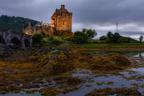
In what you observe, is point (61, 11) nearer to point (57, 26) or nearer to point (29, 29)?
point (57, 26)

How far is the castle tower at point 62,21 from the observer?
173875 mm

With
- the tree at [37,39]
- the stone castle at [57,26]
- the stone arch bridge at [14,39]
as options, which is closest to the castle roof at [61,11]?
the stone castle at [57,26]

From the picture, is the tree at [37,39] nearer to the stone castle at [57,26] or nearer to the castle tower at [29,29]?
the stone castle at [57,26]

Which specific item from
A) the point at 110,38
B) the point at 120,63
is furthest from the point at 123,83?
the point at 110,38

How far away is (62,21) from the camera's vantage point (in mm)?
174500

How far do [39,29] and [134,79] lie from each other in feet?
424

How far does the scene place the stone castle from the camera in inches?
6604

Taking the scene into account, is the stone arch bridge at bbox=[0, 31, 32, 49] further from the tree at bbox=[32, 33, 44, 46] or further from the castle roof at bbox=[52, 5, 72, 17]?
the castle roof at bbox=[52, 5, 72, 17]

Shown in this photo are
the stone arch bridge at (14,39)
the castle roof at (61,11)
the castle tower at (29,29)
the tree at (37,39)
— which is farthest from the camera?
the castle roof at (61,11)

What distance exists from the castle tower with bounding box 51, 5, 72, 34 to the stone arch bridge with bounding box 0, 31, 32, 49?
33219 mm

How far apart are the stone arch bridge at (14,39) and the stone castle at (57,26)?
25.2 metres

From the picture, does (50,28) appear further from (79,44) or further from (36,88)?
(36,88)

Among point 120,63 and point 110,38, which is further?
point 110,38

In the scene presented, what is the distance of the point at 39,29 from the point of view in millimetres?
167000
